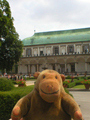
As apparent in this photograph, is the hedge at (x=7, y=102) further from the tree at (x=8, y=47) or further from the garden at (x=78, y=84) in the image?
the tree at (x=8, y=47)

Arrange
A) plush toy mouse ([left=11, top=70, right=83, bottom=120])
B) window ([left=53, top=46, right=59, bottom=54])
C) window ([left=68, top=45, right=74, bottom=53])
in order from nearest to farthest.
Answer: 1. plush toy mouse ([left=11, top=70, right=83, bottom=120])
2. window ([left=68, top=45, right=74, bottom=53])
3. window ([left=53, top=46, right=59, bottom=54])

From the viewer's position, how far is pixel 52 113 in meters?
2.87

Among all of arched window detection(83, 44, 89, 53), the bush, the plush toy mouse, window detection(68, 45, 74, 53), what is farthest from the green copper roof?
the plush toy mouse

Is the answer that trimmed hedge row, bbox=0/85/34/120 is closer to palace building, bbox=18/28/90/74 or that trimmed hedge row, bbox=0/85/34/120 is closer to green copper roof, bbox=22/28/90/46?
palace building, bbox=18/28/90/74

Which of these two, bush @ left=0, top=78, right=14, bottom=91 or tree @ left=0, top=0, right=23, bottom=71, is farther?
tree @ left=0, top=0, right=23, bottom=71

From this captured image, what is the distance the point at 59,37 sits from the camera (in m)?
59.0

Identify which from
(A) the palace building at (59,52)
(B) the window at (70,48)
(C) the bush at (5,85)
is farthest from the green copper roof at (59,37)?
(C) the bush at (5,85)

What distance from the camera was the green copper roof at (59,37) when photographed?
5628 cm

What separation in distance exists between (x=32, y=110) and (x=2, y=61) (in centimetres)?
2546

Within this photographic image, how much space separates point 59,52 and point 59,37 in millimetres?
5853

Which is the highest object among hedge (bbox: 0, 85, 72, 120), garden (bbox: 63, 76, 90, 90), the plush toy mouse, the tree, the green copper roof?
the green copper roof

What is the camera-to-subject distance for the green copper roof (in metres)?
56.3

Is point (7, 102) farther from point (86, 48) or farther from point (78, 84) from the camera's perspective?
point (86, 48)

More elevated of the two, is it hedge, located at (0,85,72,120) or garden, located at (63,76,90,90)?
hedge, located at (0,85,72,120)
